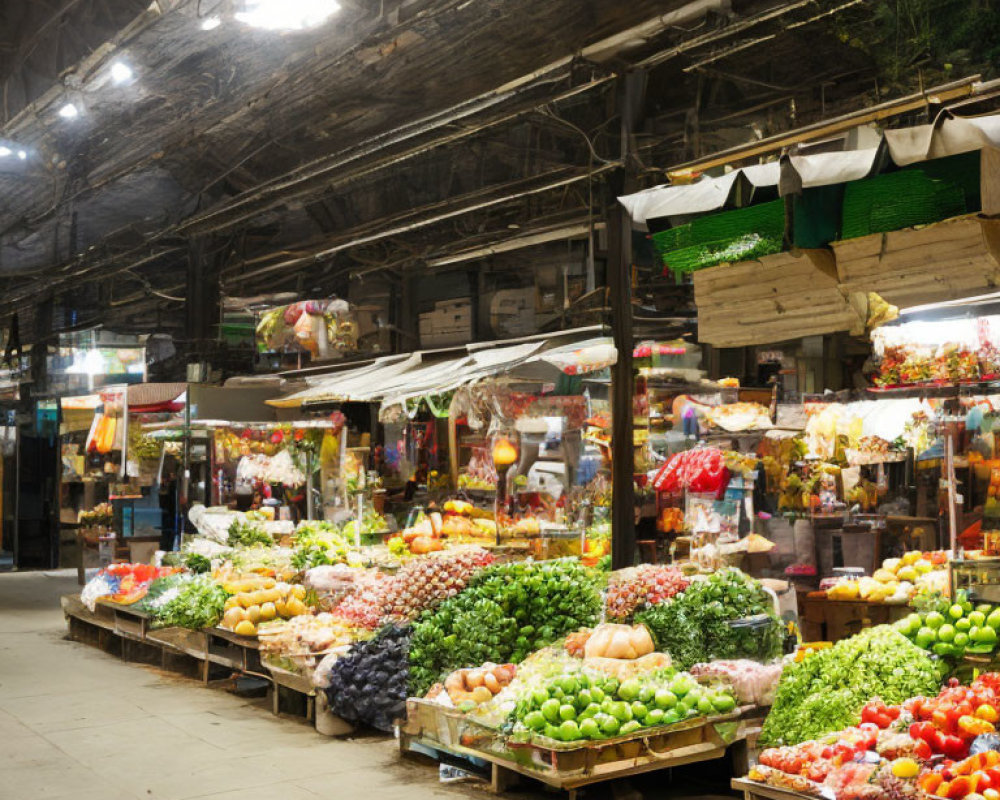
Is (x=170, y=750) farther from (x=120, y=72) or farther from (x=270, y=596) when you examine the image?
(x=120, y=72)

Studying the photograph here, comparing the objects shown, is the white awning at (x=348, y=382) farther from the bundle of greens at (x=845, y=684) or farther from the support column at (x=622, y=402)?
the bundle of greens at (x=845, y=684)

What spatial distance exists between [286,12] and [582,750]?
595 centimetres

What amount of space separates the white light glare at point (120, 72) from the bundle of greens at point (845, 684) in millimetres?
8158

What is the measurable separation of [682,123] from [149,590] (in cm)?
741

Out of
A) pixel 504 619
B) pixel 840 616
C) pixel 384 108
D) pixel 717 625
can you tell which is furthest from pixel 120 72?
pixel 840 616

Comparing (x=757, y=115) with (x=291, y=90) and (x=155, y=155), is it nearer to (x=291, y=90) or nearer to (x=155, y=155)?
(x=291, y=90)

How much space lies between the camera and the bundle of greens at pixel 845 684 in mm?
6031

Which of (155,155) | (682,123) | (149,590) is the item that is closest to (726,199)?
(682,123)

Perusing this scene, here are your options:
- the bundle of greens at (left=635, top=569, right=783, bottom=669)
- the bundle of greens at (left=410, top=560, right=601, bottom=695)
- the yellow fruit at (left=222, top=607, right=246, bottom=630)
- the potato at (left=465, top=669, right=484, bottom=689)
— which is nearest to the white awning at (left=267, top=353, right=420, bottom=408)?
the yellow fruit at (left=222, top=607, right=246, bottom=630)

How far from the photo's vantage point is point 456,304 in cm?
1438

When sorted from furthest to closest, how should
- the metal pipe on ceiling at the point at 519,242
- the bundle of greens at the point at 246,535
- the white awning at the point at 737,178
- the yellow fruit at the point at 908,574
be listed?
the bundle of greens at the point at 246,535 → the metal pipe on ceiling at the point at 519,242 → the yellow fruit at the point at 908,574 → the white awning at the point at 737,178

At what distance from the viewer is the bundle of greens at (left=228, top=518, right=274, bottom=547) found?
43.5ft

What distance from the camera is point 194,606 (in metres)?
10.7

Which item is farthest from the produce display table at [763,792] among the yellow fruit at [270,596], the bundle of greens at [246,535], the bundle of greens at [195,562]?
the bundle of greens at [246,535]
